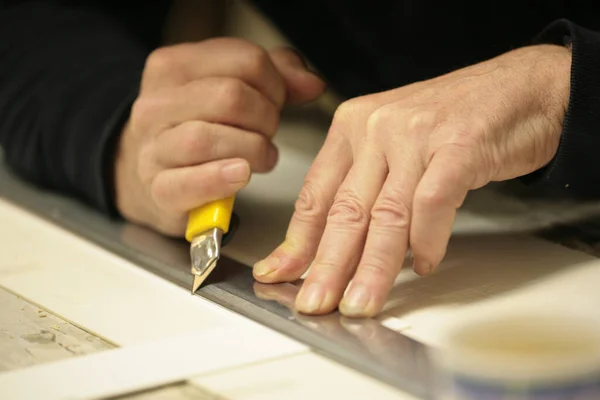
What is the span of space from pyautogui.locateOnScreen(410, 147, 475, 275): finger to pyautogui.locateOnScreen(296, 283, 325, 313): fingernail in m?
0.09

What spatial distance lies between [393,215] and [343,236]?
49 mm

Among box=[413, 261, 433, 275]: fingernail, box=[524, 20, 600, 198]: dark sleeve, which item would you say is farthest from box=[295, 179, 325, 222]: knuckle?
box=[524, 20, 600, 198]: dark sleeve

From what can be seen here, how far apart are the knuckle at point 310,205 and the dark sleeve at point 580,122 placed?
21 centimetres

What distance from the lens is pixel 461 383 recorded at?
1.65ft

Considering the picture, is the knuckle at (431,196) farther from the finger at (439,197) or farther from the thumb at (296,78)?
the thumb at (296,78)

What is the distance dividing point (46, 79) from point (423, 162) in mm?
533

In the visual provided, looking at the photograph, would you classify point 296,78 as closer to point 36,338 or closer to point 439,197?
point 439,197

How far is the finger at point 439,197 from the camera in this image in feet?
2.05

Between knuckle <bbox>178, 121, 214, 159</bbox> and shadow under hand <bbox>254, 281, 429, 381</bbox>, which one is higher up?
knuckle <bbox>178, 121, 214, 159</bbox>

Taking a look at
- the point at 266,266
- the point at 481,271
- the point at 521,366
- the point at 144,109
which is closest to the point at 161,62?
the point at 144,109

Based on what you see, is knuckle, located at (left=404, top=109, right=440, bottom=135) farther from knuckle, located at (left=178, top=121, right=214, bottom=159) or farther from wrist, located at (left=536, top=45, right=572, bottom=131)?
knuckle, located at (left=178, top=121, right=214, bottom=159)

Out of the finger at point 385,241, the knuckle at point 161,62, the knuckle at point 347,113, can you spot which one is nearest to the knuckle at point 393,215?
the finger at point 385,241

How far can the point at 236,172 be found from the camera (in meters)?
0.75

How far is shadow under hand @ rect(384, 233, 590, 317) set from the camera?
68cm
